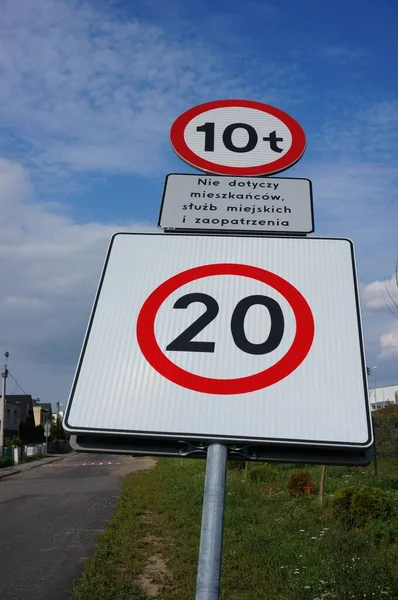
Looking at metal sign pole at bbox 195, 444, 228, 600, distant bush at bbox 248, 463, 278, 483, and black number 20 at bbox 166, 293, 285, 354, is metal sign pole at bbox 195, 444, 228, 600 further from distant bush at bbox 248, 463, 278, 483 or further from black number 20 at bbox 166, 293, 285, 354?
distant bush at bbox 248, 463, 278, 483

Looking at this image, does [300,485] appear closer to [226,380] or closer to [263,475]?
[263,475]

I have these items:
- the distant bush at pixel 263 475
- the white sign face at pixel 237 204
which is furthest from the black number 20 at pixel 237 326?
the distant bush at pixel 263 475

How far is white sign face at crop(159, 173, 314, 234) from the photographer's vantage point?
6.28 feet

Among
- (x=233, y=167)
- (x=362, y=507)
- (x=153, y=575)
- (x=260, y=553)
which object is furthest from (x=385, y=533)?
(x=233, y=167)

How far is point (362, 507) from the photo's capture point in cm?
873

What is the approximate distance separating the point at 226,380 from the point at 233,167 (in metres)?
1.06

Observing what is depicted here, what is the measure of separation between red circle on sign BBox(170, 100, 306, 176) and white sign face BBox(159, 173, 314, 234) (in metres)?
0.11

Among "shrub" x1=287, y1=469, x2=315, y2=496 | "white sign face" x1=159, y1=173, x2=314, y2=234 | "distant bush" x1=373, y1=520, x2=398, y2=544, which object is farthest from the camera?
"shrub" x1=287, y1=469, x2=315, y2=496

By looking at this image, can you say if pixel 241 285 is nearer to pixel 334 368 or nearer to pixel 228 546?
pixel 334 368

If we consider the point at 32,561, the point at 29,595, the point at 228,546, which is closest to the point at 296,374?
the point at 29,595

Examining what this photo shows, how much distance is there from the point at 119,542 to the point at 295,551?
3.21m

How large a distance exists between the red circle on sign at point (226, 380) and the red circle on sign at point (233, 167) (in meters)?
0.67

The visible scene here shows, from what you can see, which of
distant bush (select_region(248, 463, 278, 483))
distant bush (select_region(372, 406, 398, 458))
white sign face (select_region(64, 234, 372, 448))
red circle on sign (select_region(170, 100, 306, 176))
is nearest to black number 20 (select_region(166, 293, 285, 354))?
white sign face (select_region(64, 234, 372, 448))

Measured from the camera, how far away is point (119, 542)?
9039 mm
